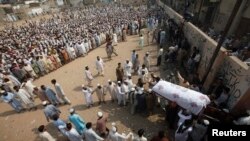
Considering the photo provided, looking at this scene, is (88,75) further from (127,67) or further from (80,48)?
(80,48)

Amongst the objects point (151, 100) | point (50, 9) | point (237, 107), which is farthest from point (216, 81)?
point (50, 9)

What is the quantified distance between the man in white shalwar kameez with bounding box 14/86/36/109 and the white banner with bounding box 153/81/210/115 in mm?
6152

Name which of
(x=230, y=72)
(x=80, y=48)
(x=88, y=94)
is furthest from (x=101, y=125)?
(x=80, y=48)

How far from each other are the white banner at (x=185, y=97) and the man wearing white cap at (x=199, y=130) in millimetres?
370

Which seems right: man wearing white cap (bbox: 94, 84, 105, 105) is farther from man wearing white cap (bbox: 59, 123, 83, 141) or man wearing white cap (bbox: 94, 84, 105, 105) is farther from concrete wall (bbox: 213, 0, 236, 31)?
concrete wall (bbox: 213, 0, 236, 31)

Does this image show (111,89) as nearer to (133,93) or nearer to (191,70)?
(133,93)

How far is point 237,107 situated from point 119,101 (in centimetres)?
468

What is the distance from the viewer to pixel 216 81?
751 cm

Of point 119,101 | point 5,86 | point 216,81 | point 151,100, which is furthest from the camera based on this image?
point 5,86

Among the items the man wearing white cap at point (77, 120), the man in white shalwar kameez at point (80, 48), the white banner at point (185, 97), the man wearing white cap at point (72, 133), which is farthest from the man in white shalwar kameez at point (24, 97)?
the man in white shalwar kameez at point (80, 48)

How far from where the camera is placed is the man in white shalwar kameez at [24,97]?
8.09m

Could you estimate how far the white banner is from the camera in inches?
214

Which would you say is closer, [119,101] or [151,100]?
[151,100]

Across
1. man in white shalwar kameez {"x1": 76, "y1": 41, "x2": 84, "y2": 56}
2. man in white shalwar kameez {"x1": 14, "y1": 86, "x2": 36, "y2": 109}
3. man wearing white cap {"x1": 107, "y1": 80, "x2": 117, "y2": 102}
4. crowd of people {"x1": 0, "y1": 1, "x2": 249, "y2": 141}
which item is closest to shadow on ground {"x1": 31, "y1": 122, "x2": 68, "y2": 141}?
crowd of people {"x1": 0, "y1": 1, "x2": 249, "y2": 141}
